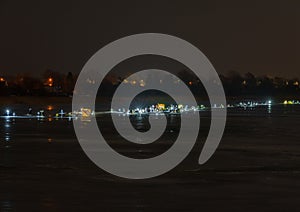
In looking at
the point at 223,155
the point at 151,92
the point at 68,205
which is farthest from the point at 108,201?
the point at 151,92

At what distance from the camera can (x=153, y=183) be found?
1864 centimetres

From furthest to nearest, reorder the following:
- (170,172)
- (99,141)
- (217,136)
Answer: (217,136) < (99,141) < (170,172)

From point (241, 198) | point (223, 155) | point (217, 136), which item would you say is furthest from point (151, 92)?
point (241, 198)

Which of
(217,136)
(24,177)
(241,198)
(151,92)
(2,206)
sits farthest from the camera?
(151,92)

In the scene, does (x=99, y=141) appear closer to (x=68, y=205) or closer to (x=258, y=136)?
(x=258, y=136)

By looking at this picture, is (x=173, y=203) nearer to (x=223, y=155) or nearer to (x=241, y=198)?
(x=241, y=198)

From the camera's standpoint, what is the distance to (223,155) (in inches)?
1070

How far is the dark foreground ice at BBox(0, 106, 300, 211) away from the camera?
49.6 ft

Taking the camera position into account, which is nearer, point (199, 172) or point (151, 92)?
point (199, 172)

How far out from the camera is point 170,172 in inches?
840

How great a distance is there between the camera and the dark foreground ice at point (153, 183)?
15.1 meters

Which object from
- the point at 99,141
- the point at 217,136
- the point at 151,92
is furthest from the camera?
the point at 151,92

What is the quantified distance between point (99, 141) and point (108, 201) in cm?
1844

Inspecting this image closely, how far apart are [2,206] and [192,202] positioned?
4030mm
